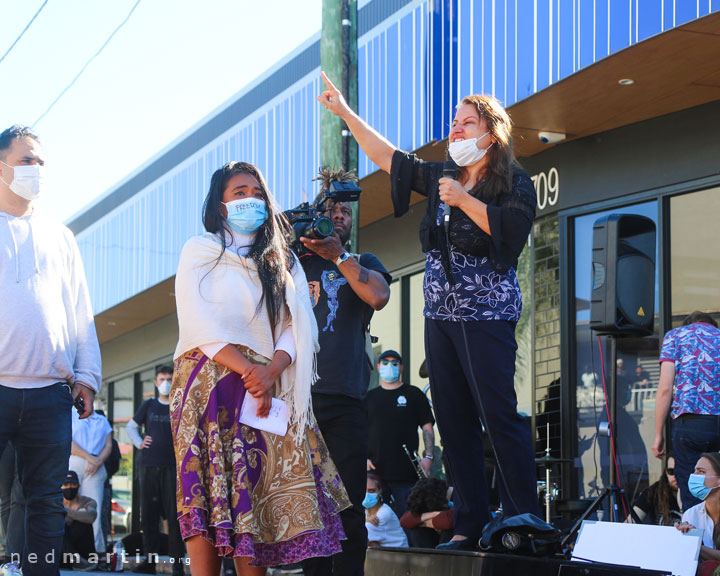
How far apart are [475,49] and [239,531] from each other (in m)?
6.44

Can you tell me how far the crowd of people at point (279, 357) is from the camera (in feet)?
13.1

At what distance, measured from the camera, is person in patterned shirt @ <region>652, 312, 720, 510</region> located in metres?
7.04

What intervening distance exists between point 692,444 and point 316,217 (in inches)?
140

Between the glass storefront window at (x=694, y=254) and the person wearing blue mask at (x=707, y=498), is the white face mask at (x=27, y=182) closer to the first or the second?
the person wearing blue mask at (x=707, y=498)

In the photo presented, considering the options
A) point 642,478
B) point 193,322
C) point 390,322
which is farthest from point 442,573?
point 390,322

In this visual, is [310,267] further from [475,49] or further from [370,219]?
[370,219]

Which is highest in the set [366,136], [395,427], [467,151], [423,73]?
[423,73]

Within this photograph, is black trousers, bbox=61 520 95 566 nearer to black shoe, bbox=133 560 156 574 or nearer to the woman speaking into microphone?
black shoe, bbox=133 560 156 574

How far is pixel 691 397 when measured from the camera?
7059 mm

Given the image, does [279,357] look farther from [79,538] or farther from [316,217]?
[79,538]

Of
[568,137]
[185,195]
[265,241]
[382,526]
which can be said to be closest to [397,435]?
[382,526]

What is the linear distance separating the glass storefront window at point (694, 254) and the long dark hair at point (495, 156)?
4966mm

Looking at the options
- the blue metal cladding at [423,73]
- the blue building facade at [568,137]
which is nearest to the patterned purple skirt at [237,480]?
the blue metal cladding at [423,73]

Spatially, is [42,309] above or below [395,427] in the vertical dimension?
above
